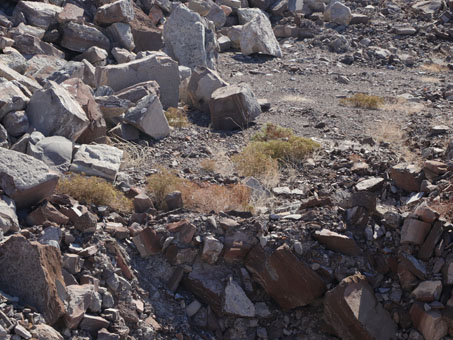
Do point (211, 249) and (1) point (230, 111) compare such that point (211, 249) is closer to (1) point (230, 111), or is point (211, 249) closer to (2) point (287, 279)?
(2) point (287, 279)

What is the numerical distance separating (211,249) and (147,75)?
5.22 metres

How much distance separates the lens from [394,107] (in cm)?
1177

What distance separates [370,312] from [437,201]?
1457 millimetres

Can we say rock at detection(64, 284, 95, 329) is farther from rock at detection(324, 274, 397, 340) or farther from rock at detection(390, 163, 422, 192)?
rock at detection(390, 163, 422, 192)

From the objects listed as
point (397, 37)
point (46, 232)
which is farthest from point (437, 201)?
point (397, 37)

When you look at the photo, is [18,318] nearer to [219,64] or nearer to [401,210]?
[401,210]

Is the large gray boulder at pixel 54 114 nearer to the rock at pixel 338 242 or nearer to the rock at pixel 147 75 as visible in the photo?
the rock at pixel 147 75

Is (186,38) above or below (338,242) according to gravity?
below

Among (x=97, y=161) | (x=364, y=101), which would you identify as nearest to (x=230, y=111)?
(x=364, y=101)

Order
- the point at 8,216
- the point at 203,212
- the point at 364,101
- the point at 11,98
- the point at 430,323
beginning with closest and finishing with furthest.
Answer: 1. the point at 8,216
2. the point at 430,323
3. the point at 203,212
4. the point at 11,98
5. the point at 364,101

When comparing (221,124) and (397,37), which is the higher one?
(221,124)

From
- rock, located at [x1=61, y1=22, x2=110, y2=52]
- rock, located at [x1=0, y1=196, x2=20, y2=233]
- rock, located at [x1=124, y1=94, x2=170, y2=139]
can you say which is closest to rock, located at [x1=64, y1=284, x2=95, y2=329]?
rock, located at [x1=0, y1=196, x2=20, y2=233]

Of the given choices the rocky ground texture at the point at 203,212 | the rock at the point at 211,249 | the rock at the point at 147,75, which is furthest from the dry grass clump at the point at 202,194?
the rock at the point at 147,75

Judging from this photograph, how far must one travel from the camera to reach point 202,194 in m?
7.23
